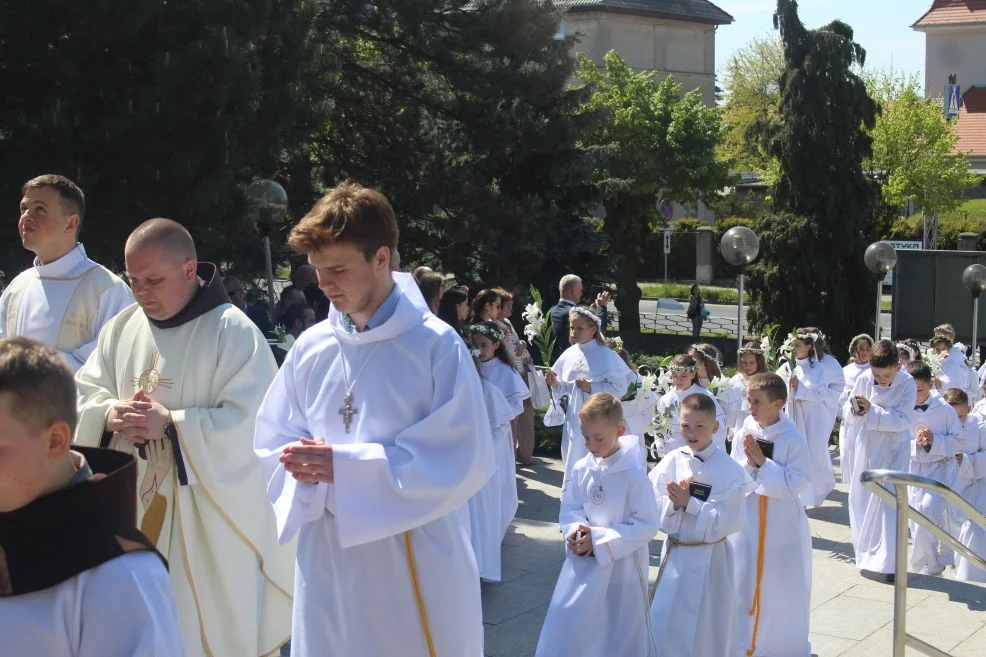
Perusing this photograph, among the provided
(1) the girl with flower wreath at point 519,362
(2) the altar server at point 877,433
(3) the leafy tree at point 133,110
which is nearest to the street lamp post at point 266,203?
(3) the leafy tree at point 133,110

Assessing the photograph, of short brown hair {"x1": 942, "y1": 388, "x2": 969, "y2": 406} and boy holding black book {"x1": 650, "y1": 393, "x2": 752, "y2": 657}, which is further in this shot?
short brown hair {"x1": 942, "y1": 388, "x2": 969, "y2": 406}

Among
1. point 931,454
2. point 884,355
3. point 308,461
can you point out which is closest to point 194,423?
point 308,461

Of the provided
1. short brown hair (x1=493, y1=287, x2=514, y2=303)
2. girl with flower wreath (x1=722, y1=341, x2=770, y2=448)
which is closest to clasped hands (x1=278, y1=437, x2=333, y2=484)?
girl with flower wreath (x1=722, y1=341, x2=770, y2=448)

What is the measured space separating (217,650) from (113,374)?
1.28 metres

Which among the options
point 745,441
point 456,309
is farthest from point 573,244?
point 745,441

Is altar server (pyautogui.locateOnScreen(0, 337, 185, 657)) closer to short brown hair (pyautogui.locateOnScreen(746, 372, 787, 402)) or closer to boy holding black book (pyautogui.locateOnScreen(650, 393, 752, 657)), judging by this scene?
boy holding black book (pyautogui.locateOnScreen(650, 393, 752, 657))

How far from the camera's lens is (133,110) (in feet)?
41.9

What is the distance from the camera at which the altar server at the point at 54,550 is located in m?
2.39

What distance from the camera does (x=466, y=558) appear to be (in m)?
4.15

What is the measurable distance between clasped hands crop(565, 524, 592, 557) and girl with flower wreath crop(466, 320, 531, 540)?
3160mm

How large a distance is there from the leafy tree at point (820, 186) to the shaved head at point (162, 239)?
24010mm

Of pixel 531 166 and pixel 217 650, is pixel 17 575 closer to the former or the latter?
pixel 217 650

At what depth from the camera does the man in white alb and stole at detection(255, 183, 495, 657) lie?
152 inches

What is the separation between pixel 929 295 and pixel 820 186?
6065 millimetres
